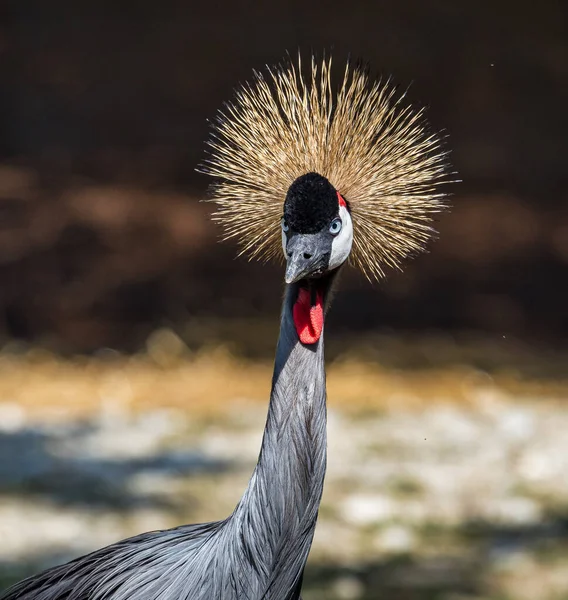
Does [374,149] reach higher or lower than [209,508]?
lower

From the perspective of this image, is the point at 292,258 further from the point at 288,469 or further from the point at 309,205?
the point at 288,469

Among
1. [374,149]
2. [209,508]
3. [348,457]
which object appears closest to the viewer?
[374,149]

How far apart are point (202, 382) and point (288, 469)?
241 cm

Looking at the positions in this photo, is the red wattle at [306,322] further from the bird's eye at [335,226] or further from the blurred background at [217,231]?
the blurred background at [217,231]

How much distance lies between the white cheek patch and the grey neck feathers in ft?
0.24

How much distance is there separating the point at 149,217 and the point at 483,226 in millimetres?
1228

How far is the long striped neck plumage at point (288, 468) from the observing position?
158cm

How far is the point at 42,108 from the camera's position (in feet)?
Result: 13.7

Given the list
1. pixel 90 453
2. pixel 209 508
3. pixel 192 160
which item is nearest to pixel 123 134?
pixel 192 160

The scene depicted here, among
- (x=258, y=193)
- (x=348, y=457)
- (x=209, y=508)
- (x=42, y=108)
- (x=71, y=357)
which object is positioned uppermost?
(x=42, y=108)

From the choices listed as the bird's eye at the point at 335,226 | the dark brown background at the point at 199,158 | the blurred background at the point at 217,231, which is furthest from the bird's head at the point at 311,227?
the dark brown background at the point at 199,158

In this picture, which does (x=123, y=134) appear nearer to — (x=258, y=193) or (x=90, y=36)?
(x=90, y=36)

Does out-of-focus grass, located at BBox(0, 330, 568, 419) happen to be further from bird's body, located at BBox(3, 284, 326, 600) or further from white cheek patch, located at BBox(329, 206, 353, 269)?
white cheek patch, located at BBox(329, 206, 353, 269)

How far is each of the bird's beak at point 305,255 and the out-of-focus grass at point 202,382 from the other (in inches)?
89.6
